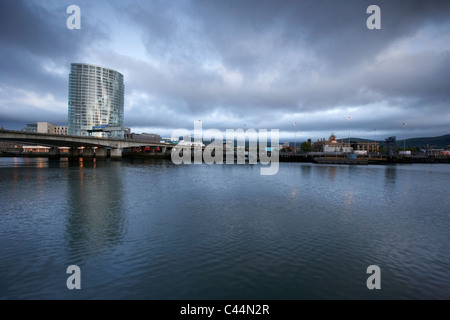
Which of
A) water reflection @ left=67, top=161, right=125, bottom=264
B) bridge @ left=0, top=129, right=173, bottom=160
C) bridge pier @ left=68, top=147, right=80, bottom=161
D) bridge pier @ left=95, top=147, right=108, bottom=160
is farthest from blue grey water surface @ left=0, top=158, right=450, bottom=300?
bridge pier @ left=68, top=147, right=80, bottom=161

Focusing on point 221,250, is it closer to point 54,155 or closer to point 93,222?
point 93,222

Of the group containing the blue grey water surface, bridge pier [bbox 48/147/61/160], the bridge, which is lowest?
the blue grey water surface

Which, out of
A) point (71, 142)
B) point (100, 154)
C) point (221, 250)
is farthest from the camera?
point (100, 154)

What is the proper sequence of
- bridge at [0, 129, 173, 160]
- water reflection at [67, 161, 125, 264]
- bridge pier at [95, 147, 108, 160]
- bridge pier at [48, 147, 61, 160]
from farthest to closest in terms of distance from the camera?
bridge pier at [48, 147, 61, 160], bridge pier at [95, 147, 108, 160], bridge at [0, 129, 173, 160], water reflection at [67, 161, 125, 264]

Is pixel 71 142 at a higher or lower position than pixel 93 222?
higher

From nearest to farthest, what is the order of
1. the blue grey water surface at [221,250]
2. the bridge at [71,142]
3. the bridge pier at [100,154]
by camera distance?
the blue grey water surface at [221,250] < the bridge at [71,142] < the bridge pier at [100,154]

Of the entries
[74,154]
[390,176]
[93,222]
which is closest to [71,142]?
[74,154]

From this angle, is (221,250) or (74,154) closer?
(221,250)

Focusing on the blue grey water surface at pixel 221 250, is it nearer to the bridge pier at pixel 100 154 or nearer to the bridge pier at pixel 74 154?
the bridge pier at pixel 100 154

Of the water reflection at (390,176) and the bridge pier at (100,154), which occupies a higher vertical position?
the bridge pier at (100,154)

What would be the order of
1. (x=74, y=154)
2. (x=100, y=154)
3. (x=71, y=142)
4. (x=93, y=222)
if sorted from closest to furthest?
(x=93, y=222) → (x=71, y=142) → (x=100, y=154) → (x=74, y=154)

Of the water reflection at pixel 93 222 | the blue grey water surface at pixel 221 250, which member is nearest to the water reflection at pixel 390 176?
the blue grey water surface at pixel 221 250

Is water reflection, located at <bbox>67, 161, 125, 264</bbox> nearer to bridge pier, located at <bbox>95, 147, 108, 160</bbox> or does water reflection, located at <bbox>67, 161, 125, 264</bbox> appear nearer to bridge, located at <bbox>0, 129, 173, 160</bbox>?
bridge, located at <bbox>0, 129, 173, 160</bbox>
